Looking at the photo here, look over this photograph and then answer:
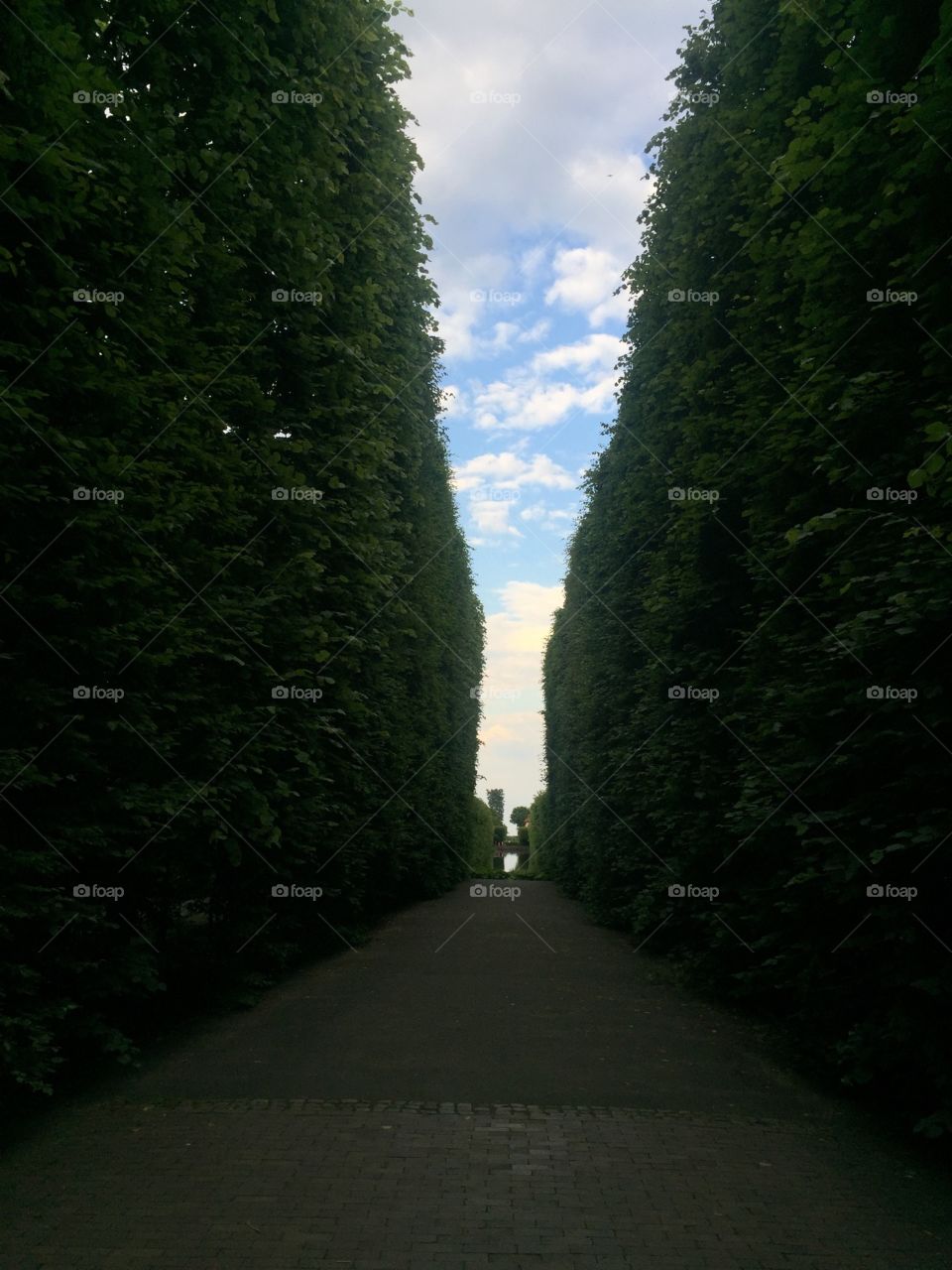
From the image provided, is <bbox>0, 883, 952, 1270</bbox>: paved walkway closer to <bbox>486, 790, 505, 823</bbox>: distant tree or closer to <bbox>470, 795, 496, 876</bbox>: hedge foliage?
<bbox>470, 795, 496, 876</bbox>: hedge foliage

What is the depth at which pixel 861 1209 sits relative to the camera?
5.01 m

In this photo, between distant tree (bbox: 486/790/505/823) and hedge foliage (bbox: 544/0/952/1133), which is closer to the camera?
hedge foliage (bbox: 544/0/952/1133)

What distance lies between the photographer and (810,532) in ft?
23.2

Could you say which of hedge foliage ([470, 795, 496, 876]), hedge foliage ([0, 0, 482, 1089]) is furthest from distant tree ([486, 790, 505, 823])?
hedge foliage ([0, 0, 482, 1089])

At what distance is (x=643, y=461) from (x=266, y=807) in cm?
1039

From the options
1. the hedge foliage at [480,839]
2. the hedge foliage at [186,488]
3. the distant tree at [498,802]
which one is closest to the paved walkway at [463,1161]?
the hedge foliage at [186,488]

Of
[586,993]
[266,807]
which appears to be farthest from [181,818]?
[586,993]

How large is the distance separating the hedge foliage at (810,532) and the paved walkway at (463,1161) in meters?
0.93

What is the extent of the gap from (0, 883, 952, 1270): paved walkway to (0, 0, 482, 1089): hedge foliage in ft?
2.97

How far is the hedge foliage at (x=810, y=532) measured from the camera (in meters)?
6.24

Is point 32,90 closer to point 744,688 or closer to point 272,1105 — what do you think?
point 272,1105

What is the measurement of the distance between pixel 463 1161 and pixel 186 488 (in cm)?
599

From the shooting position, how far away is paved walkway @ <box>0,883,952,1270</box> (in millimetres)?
4457

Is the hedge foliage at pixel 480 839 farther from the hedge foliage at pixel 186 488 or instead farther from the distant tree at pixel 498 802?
the distant tree at pixel 498 802
